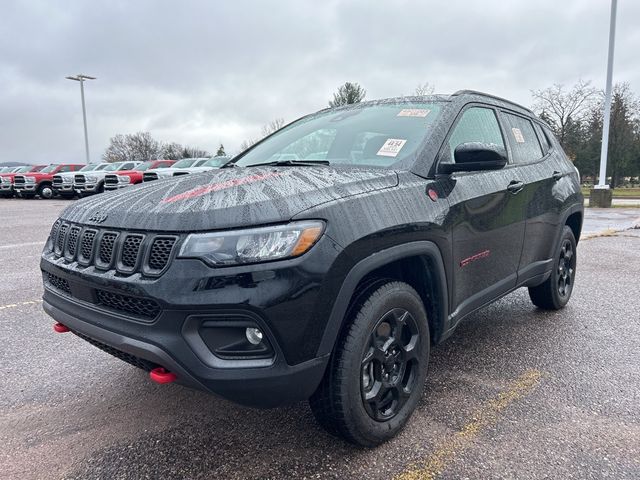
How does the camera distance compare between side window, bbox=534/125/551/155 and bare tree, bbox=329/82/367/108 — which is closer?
side window, bbox=534/125/551/155

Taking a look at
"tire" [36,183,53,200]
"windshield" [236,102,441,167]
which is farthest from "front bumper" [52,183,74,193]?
"windshield" [236,102,441,167]

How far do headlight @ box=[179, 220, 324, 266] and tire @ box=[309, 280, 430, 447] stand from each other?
18.8 inches

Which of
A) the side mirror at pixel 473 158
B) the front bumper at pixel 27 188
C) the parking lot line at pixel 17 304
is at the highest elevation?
the side mirror at pixel 473 158

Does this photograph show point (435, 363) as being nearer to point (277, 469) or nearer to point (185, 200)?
point (277, 469)

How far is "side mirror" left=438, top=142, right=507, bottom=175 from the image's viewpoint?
8.31 ft

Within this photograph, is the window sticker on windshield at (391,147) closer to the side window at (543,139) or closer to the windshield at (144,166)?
the side window at (543,139)

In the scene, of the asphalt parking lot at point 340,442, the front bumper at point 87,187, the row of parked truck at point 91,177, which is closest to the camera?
the asphalt parking lot at point 340,442

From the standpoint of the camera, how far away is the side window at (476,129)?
9.58ft

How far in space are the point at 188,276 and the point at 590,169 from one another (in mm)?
54104

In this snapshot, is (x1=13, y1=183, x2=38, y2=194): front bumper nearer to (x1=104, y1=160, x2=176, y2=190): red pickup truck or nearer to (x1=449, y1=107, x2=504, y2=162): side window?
(x1=104, y1=160, x2=176, y2=190): red pickup truck

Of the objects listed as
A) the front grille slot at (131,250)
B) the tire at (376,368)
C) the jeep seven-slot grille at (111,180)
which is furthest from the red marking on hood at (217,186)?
the jeep seven-slot grille at (111,180)

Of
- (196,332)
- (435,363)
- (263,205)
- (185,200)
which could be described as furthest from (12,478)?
(435,363)

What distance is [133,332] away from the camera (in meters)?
1.95

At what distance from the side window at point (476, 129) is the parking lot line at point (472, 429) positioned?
1.43 metres
